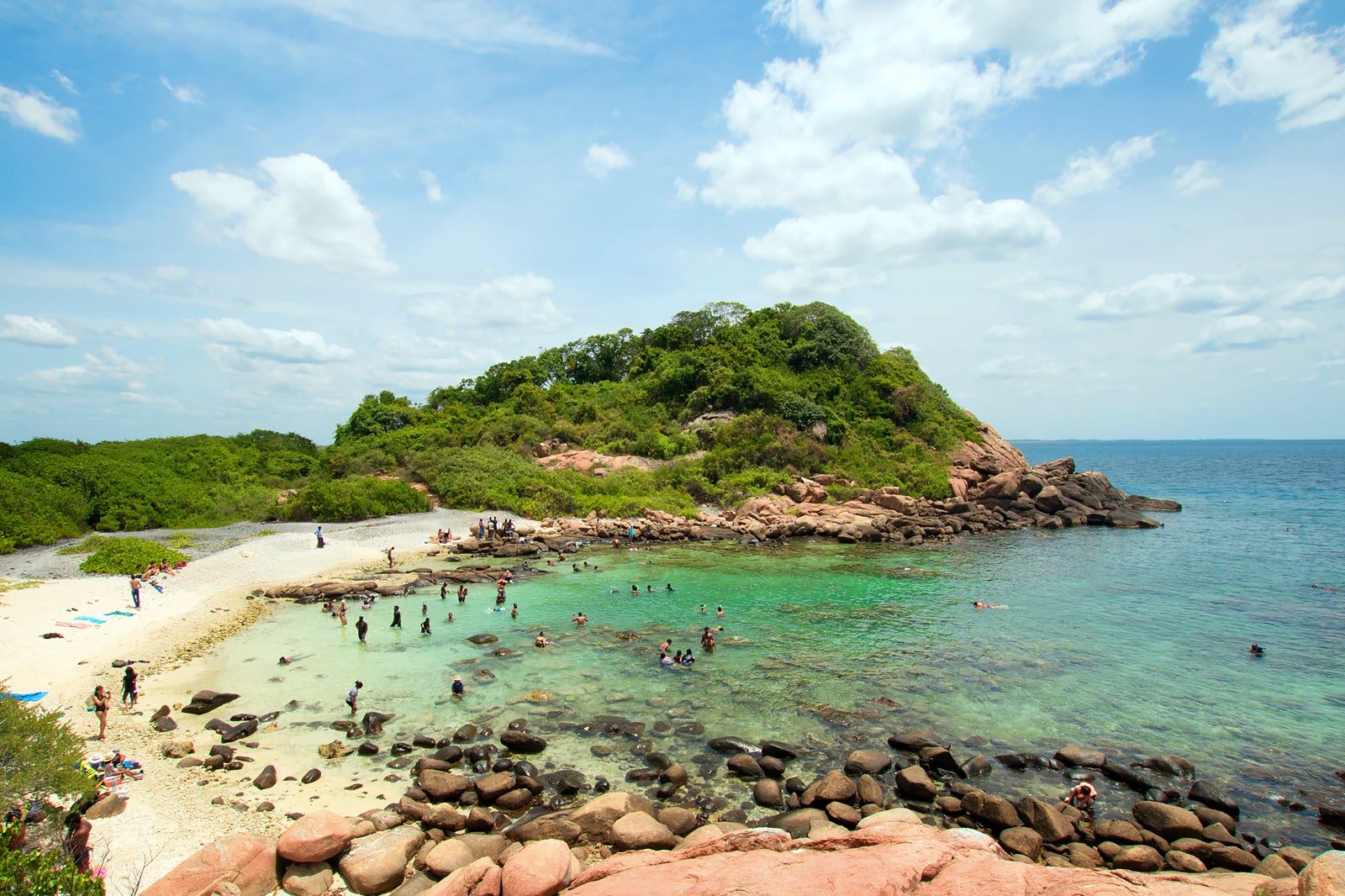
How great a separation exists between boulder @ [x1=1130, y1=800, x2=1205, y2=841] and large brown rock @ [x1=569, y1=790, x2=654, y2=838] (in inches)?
412

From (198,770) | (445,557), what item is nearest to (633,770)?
(198,770)

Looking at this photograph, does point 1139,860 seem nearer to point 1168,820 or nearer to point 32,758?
point 1168,820

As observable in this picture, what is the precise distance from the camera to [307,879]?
452 inches

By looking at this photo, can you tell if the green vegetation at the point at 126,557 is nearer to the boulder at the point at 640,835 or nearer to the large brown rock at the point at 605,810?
the large brown rock at the point at 605,810

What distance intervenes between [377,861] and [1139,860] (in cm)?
1432

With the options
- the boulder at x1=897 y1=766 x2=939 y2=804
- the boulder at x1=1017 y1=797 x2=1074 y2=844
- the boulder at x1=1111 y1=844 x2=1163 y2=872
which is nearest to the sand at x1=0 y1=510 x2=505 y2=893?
the boulder at x1=897 y1=766 x2=939 y2=804

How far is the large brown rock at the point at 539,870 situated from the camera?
10164mm

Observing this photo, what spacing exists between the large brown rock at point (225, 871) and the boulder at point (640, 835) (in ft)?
20.2

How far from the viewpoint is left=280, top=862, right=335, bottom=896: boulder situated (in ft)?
37.2

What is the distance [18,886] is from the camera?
7664mm

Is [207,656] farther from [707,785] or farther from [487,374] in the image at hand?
[487,374]

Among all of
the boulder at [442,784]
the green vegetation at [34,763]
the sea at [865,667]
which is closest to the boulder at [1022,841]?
the sea at [865,667]

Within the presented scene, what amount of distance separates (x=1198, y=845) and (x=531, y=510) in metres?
43.9

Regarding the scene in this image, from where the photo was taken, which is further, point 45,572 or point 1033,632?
point 45,572
